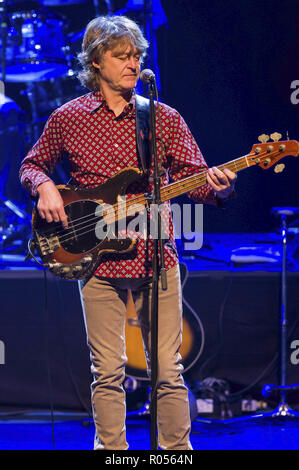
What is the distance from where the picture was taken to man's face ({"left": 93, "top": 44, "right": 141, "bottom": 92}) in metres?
2.61

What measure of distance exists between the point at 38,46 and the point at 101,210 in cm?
263

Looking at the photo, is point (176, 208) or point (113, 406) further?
point (176, 208)

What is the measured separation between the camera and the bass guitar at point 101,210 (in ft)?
8.42

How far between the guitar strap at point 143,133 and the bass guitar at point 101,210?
0.07m

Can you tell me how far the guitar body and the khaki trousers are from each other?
11 cm

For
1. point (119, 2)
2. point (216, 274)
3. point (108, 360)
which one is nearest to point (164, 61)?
point (119, 2)

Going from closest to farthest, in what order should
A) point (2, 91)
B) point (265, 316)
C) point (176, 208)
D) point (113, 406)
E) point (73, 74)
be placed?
point (113, 406) < point (265, 316) < point (176, 208) < point (73, 74) < point (2, 91)

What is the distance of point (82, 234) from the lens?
2.63 metres

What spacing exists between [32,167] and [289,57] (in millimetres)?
2925

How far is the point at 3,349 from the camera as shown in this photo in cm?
409

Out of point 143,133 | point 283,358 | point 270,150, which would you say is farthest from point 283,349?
point 143,133

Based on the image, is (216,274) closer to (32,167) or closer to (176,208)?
(176,208)

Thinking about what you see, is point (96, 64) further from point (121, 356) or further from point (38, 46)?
point (38, 46)

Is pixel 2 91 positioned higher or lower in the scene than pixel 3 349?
higher
